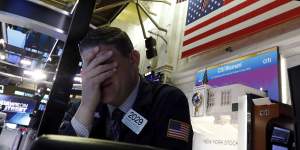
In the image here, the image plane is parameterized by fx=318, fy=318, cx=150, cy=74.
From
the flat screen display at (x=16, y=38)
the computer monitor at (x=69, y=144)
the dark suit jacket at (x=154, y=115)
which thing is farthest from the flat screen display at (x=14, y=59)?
the computer monitor at (x=69, y=144)

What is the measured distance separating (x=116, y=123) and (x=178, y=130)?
30 cm

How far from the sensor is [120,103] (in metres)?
1.24

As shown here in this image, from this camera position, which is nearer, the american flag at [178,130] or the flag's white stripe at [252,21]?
the american flag at [178,130]

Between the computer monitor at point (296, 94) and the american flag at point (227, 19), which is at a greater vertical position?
the american flag at point (227, 19)

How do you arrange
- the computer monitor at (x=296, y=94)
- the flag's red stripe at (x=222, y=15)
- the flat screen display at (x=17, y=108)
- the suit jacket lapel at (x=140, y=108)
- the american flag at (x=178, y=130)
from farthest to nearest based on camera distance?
the flat screen display at (x=17, y=108) → the flag's red stripe at (x=222, y=15) → the suit jacket lapel at (x=140, y=108) → the american flag at (x=178, y=130) → the computer monitor at (x=296, y=94)

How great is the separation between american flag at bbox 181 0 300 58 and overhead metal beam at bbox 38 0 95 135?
2499mm

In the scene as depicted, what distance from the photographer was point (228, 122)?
2557 millimetres

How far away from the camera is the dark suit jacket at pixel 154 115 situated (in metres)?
1.12

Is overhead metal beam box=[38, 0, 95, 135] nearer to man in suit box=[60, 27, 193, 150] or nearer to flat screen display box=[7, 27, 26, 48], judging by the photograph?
man in suit box=[60, 27, 193, 150]

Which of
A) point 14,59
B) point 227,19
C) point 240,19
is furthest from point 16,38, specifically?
point 240,19

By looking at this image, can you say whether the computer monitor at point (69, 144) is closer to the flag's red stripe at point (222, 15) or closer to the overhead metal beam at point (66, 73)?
the overhead metal beam at point (66, 73)

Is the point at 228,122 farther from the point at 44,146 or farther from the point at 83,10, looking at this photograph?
the point at 44,146

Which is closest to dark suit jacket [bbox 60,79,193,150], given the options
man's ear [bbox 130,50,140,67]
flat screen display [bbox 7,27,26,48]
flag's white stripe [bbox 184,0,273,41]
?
man's ear [bbox 130,50,140,67]

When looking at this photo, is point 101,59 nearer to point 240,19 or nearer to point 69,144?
point 69,144
